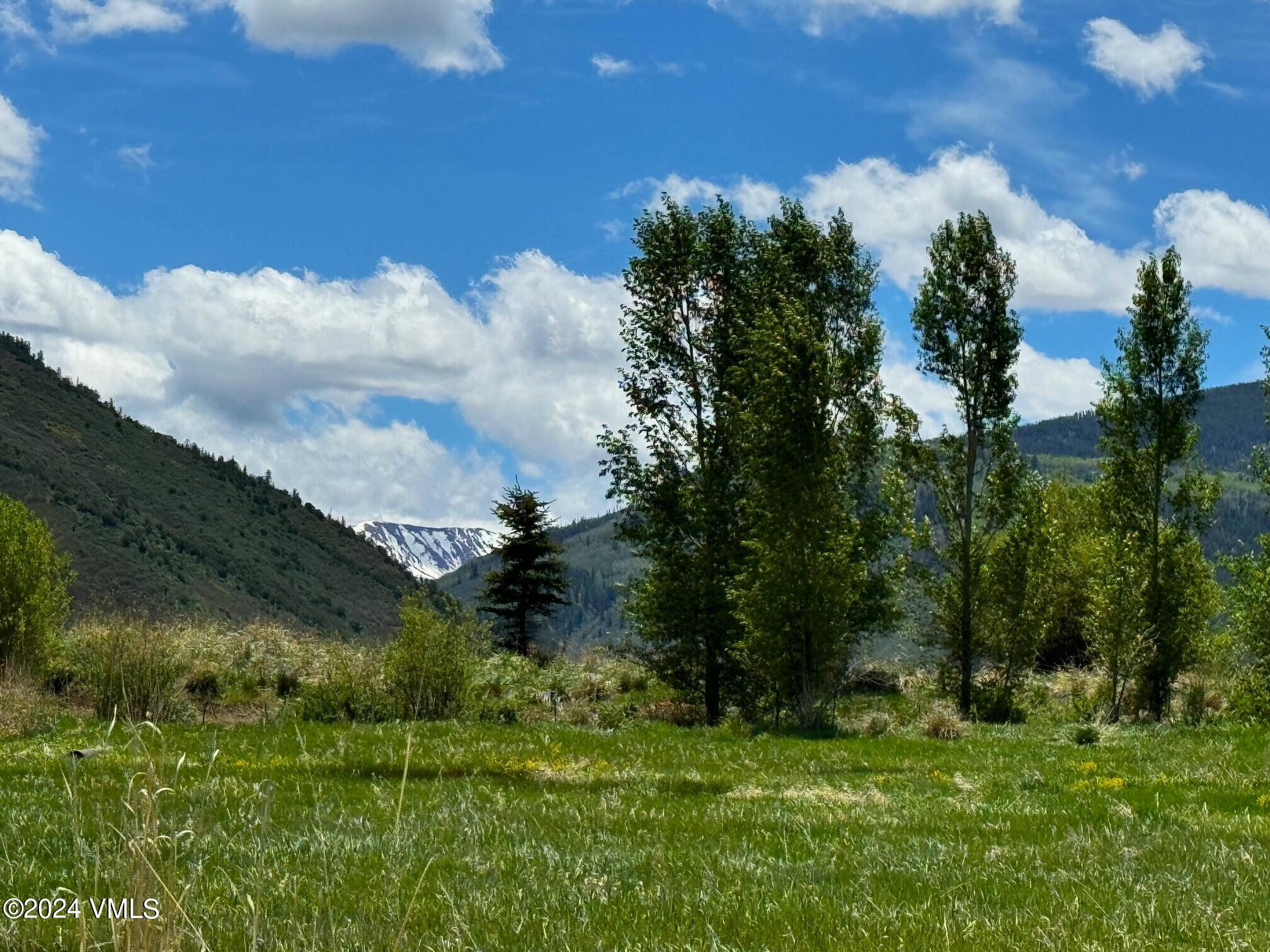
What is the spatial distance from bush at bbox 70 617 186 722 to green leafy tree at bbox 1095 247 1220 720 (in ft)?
84.9

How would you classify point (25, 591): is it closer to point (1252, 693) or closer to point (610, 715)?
point (610, 715)

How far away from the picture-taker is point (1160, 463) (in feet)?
109

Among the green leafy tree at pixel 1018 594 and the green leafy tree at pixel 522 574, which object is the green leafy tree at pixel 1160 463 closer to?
the green leafy tree at pixel 1018 594

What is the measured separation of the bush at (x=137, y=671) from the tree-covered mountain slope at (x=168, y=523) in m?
60.2

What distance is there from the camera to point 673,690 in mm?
33312

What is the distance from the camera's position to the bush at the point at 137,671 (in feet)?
67.8

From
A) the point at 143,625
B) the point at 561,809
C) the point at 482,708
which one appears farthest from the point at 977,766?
the point at 143,625

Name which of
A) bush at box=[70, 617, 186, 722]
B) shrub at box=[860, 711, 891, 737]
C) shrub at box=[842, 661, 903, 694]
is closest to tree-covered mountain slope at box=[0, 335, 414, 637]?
shrub at box=[842, 661, 903, 694]

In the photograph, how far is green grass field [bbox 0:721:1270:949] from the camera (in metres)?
5.45

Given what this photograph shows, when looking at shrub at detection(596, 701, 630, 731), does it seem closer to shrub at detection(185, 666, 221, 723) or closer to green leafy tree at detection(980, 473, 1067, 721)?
shrub at detection(185, 666, 221, 723)

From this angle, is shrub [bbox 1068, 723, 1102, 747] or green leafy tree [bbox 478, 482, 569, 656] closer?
shrub [bbox 1068, 723, 1102, 747]

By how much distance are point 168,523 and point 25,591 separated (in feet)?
297

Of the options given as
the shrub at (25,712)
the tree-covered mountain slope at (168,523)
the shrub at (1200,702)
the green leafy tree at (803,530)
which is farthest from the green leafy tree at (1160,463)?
the tree-covered mountain slope at (168,523)

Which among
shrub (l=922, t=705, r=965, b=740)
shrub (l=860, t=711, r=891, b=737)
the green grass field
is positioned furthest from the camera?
shrub (l=860, t=711, r=891, b=737)
